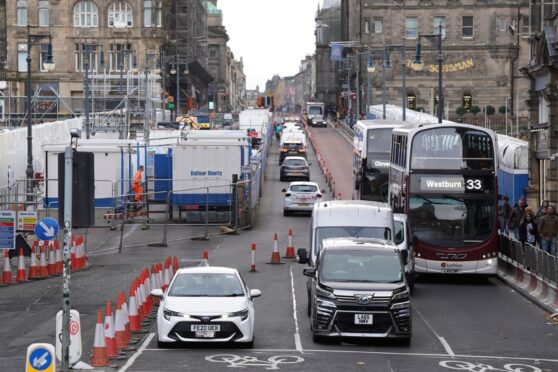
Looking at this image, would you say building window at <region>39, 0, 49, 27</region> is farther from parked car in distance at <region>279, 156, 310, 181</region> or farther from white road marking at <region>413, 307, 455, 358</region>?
white road marking at <region>413, 307, 455, 358</region>

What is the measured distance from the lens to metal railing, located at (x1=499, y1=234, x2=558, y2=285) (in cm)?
2762

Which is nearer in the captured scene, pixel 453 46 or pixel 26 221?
pixel 26 221

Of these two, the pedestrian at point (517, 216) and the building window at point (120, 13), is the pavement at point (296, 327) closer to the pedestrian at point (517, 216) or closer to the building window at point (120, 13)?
the pedestrian at point (517, 216)

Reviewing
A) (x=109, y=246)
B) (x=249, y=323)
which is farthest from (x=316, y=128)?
(x=249, y=323)

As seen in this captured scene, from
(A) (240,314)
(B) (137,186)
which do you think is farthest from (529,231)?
(B) (137,186)

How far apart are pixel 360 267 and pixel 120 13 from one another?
3935 inches

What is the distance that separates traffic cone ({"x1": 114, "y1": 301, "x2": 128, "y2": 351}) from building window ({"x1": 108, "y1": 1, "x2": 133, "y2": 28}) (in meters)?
100

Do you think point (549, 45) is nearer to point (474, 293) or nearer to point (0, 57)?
point (474, 293)

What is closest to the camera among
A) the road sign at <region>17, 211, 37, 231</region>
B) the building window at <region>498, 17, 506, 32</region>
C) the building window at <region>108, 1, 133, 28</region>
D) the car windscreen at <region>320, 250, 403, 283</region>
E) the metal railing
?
the car windscreen at <region>320, 250, 403, 283</region>

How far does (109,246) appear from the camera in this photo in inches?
1646

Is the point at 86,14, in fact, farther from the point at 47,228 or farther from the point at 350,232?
the point at 350,232

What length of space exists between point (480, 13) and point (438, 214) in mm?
93924

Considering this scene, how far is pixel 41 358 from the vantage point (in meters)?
14.7

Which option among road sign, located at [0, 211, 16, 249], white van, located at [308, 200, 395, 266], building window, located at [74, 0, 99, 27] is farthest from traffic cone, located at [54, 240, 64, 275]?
building window, located at [74, 0, 99, 27]
